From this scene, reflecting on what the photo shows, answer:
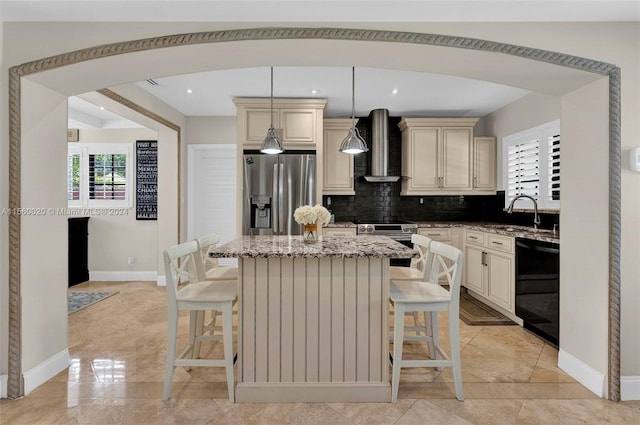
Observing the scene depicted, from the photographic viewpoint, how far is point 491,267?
379cm

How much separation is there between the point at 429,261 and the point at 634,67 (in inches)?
70.2

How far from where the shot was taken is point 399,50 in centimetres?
221

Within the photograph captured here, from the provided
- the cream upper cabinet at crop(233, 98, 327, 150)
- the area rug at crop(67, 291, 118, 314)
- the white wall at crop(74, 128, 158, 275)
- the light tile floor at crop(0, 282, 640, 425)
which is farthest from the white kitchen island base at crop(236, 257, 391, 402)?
the white wall at crop(74, 128, 158, 275)

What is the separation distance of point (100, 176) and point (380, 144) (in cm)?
423

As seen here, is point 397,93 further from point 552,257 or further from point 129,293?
point 129,293

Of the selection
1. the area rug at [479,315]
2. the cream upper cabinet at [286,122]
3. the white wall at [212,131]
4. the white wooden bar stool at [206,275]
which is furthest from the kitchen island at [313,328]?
the white wall at [212,131]

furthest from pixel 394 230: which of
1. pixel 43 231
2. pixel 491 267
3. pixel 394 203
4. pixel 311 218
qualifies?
pixel 43 231

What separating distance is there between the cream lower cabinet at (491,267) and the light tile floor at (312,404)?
69 cm

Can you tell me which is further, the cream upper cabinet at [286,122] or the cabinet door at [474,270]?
the cream upper cabinet at [286,122]

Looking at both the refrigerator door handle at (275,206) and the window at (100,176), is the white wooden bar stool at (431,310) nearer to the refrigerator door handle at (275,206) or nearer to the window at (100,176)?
the refrigerator door handle at (275,206)

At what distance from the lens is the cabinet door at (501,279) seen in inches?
136

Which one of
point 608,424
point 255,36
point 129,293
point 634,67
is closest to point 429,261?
point 608,424

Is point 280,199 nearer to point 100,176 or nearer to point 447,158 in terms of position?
point 447,158

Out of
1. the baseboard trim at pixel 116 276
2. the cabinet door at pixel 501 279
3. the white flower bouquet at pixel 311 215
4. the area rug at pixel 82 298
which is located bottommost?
the area rug at pixel 82 298
